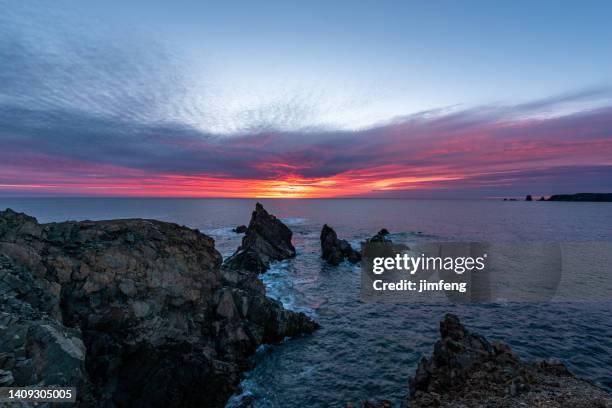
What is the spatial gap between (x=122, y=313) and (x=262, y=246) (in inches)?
1836

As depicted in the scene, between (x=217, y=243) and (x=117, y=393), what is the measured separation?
69679mm

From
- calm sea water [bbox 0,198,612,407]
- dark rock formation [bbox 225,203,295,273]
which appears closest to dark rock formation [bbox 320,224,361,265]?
dark rock formation [bbox 225,203,295,273]

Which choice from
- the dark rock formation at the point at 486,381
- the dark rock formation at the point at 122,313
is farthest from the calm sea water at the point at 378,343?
the dark rock formation at the point at 486,381

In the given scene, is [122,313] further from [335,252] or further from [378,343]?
[335,252]

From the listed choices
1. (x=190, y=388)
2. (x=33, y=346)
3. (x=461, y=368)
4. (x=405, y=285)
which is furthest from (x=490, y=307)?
(x=33, y=346)

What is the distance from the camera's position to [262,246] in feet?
216

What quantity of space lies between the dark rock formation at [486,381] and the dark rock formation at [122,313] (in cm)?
1489

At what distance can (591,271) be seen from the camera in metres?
53.3

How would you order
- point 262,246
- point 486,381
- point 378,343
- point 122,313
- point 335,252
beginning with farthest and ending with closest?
point 262,246, point 335,252, point 378,343, point 122,313, point 486,381

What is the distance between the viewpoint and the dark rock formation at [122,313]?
12062 millimetres

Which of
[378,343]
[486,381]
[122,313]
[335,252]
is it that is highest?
[122,313]

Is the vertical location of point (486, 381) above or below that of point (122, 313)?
below

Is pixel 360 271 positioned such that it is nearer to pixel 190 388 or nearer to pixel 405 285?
pixel 405 285

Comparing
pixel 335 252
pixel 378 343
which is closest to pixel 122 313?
pixel 378 343
